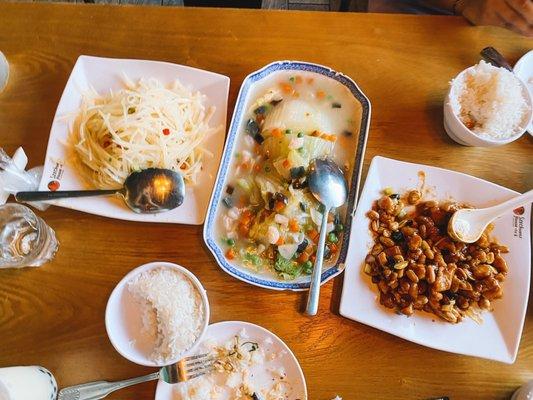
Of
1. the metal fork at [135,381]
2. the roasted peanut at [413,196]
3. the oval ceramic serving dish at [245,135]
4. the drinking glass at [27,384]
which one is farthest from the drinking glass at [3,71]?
the roasted peanut at [413,196]

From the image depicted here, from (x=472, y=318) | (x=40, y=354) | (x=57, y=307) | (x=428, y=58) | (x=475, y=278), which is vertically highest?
(x=428, y=58)

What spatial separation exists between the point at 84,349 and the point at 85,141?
0.68 metres

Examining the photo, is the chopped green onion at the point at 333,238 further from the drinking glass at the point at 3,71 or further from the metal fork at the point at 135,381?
the drinking glass at the point at 3,71

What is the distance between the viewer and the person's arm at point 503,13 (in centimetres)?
167

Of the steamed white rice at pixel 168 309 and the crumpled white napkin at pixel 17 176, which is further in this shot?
the crumpled white napkin at pixel 17 176

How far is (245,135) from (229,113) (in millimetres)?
103

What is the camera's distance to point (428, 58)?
1.76m

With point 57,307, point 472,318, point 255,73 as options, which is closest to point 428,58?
point 255,73

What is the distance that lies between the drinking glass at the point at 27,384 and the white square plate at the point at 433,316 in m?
0.93

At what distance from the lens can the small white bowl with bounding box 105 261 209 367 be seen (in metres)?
1.37

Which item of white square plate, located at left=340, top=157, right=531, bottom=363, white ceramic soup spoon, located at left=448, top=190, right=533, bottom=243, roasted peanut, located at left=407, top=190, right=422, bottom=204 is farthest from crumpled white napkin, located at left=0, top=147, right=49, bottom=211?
white ceramic soup spoon, located at left=448, top=190, right=533, bottom=243

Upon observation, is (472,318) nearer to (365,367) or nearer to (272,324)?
(365,367)

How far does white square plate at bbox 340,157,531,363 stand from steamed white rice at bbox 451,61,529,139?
0.65 feet

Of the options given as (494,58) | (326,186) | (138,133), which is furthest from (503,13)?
(138,133)
